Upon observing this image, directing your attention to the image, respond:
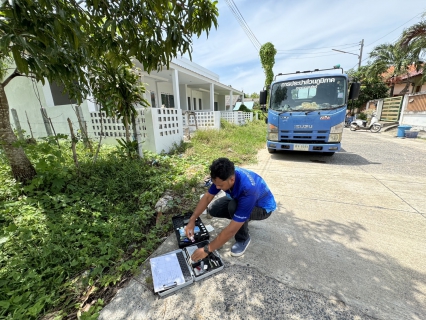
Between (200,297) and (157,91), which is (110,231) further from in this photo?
(157,91)

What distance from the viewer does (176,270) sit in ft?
5.21

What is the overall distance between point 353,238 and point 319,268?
2.40ft

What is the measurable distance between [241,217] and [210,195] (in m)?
0.47

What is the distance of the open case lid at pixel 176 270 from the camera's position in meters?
1.46

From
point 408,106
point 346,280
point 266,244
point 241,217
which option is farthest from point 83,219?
point 408,106

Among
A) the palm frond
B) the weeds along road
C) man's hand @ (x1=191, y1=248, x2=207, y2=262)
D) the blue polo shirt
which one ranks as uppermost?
the palm frond

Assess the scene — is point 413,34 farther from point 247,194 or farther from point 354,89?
point 247,194

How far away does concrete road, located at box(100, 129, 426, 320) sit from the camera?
4.27 ft

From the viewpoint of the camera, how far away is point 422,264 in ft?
5.42

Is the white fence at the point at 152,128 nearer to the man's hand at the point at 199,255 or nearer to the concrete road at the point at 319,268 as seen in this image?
the concrete road at the point at 319,268

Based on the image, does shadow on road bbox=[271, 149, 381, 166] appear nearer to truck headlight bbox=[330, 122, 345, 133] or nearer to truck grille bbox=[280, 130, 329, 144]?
truck grille bbox=[280, 130, 329, 144]

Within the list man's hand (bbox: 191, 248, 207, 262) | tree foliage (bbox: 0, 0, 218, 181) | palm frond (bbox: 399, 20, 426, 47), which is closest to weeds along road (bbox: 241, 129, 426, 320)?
man's hand (bbox: 191, 248, 207, 262)

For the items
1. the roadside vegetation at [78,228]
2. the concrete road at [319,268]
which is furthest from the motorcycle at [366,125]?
the roadside vegetation at [78,228]

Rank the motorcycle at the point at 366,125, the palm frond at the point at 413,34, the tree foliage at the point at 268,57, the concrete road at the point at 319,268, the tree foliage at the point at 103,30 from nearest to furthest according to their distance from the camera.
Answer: the tree foliage at the point at 103,30
the concrete road at the point at 319,268
the palm frond at the point at 413,34
the motorcycle at the point at 366,125
the tree foliage at the point at 268,57
